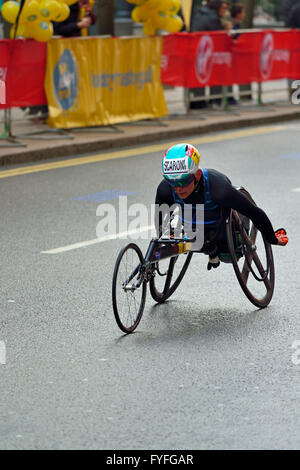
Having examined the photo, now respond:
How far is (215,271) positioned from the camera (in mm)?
8109

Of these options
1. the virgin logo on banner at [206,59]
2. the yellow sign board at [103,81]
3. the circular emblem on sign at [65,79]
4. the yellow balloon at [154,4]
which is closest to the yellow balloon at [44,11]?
the yellow sign board at [103,81]

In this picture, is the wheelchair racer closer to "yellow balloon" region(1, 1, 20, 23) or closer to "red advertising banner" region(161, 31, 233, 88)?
"yellow balloon" region(1, 1, 20, 23)

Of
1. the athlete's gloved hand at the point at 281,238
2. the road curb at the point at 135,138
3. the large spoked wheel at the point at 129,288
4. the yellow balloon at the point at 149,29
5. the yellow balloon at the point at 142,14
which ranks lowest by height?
the road curb at the point at 135,138

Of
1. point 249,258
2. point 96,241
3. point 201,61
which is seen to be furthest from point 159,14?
point 249,258

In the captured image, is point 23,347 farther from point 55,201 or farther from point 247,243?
point 55,201

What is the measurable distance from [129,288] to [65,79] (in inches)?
357

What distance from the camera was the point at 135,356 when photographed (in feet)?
19.8

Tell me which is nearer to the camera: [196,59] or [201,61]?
[196,59]

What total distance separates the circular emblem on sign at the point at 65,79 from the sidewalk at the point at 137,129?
20.2 inches

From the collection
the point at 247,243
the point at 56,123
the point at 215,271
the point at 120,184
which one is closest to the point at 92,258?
the point at 215,271

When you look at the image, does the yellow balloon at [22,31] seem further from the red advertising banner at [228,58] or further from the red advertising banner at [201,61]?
the red advertising banner at [228,58]

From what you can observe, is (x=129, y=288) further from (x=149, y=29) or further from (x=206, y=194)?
(x=149, y=29)

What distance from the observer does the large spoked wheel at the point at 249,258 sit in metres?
6.80

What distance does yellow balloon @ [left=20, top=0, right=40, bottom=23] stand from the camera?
46.4 ft
